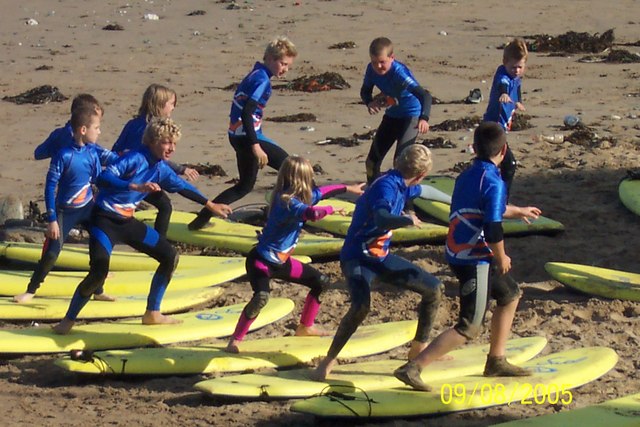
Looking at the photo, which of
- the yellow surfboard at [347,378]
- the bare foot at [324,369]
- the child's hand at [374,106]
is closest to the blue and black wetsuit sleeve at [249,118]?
the child's hand at [374,106]

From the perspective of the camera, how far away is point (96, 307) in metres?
8.73

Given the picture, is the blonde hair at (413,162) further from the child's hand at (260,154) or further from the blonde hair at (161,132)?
the child's hand at (260,154)

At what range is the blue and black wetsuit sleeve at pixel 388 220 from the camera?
21.3 feet

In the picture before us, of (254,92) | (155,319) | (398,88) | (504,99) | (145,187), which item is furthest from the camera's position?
(398,88)

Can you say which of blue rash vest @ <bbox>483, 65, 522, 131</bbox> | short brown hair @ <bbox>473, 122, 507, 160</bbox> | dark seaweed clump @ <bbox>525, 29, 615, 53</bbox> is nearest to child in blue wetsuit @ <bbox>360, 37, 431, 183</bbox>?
blue rash vest @ <bbox>483, 65, 522, 131</bbox>

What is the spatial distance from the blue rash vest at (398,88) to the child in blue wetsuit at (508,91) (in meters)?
0.72

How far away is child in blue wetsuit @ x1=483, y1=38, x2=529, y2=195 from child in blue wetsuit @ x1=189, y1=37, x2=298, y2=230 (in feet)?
5.49

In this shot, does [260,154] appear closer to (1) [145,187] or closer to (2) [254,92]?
(2) [254,92]

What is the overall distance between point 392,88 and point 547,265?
2222 mm

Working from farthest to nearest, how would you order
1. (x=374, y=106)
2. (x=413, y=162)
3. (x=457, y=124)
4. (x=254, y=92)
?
(x=457, y=124) → (x=374, y=106) → (x=254, y=92) → (x=413, y=162)

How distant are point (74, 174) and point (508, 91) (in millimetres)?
3699

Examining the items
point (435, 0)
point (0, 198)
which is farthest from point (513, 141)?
point (435, 0)

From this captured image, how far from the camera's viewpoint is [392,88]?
10.6 meters

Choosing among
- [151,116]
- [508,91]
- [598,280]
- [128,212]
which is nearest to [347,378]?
[128,212]
